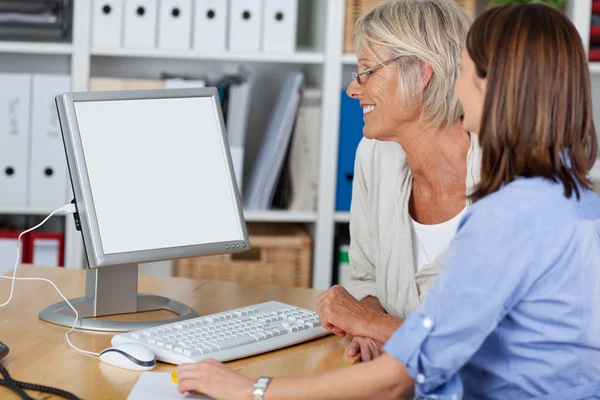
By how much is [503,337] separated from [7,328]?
2.64 ft

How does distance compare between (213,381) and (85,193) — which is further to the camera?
(85,193)

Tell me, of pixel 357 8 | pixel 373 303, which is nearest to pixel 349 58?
pixel 357 8

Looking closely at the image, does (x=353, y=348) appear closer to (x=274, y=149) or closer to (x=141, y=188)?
(x=141, y=188)

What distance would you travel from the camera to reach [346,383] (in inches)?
40.9

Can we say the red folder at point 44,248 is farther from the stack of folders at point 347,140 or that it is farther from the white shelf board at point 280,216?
the stack of folders at point 347,140

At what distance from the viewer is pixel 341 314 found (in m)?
1.42

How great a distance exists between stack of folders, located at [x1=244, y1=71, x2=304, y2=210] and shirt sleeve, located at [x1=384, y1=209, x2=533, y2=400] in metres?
1.57

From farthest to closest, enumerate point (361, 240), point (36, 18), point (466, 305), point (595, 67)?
point (595, 67) < point (36, 18) < point (361, 240) < point (466, 305)

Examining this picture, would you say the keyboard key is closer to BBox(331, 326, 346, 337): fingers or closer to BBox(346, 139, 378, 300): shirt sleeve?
BBox(331, 326, 346, 337): fingers

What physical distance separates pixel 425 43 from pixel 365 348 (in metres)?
0.67

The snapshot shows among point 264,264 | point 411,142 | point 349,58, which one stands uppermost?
point 349,58

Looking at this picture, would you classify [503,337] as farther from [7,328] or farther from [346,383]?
[7,328]

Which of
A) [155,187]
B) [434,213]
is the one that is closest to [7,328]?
[155,187]

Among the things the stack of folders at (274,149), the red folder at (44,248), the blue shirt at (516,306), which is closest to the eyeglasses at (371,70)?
the blue shirt at (516,306)
